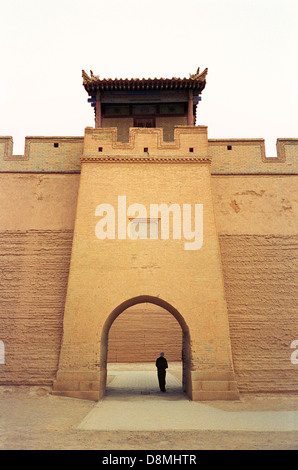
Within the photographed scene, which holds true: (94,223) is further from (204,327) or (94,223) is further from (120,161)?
(204,327)

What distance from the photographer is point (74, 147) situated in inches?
483

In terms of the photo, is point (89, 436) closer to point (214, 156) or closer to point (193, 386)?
point (193, 386)

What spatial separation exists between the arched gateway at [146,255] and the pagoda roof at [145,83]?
337 cm

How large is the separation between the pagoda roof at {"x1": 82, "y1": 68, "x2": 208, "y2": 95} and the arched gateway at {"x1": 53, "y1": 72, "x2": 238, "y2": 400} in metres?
3.37

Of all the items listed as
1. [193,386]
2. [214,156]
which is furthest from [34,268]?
[214,156]

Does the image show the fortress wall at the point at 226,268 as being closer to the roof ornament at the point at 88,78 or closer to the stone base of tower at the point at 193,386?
Result: the stone base of tower at the point at 193,386

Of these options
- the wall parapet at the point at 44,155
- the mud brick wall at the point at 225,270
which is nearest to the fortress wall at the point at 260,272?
the mud brick wall at the point at 225,270

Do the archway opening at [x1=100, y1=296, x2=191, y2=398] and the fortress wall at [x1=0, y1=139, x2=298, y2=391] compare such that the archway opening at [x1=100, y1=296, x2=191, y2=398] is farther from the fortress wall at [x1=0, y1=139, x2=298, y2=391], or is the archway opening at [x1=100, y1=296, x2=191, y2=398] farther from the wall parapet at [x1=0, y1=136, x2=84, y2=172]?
the wall parapet at [x1=0, y1=136, x2=84, y2=172]

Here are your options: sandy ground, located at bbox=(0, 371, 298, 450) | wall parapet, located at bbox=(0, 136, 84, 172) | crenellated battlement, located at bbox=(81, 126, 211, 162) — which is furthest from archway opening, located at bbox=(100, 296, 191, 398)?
sandy ground, located at bbox=(0, 371, 298, 450)

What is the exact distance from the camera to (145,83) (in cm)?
1413

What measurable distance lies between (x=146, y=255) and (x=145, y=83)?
6983 millimetres

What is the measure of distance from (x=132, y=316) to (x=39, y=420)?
14.5 metres

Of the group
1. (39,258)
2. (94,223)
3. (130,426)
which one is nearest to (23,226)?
(39,258)

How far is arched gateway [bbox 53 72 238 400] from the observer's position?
9484 millimetres
